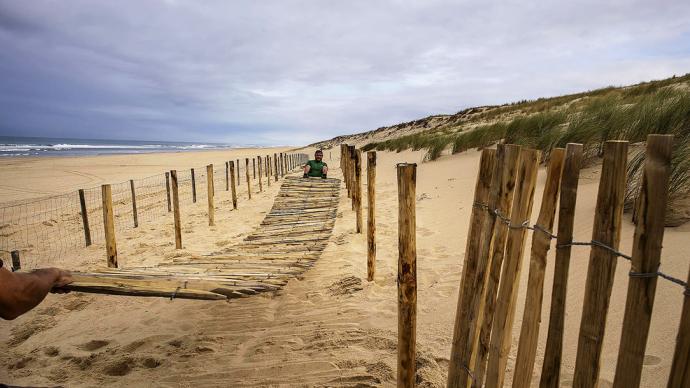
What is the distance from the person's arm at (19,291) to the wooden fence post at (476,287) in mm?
2280

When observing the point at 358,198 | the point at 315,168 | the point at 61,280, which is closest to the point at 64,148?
the point at 315,168

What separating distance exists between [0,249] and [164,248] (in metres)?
3.13

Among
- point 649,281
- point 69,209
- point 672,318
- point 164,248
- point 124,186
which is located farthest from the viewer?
point 124,186

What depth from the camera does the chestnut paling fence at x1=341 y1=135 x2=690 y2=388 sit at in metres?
1.41

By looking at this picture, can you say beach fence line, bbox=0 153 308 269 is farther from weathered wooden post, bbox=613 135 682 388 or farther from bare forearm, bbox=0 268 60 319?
weathered wooden post, bbox=613 135 682 388

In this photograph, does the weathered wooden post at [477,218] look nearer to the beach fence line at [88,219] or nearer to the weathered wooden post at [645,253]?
the weathered wooden post at [645,253]

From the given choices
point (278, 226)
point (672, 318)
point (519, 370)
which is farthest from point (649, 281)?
point (278, 226)

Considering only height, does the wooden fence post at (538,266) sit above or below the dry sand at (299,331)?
above

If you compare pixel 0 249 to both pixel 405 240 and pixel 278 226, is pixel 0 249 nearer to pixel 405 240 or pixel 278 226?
pixel 278 226

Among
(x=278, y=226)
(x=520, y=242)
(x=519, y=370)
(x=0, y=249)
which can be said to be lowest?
(x=0, y=249)

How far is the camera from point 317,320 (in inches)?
148

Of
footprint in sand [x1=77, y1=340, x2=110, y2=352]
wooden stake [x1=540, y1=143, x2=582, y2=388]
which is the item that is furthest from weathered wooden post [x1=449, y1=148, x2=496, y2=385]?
footprint in sand [x1=77, y1=340, x2=110, y2=352]

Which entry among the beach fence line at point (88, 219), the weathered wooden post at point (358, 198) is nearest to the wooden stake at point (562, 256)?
the weathered wooden post at point (358, 198)

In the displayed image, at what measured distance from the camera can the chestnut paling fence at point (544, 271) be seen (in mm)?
1406
